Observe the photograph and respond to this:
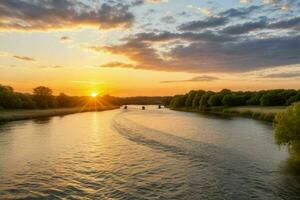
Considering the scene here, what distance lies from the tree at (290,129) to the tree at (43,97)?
12676 centimetres

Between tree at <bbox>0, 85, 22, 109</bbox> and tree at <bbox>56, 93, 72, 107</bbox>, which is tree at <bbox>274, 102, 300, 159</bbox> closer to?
tree at <bbox>0, 85, 22, 109</bbox>

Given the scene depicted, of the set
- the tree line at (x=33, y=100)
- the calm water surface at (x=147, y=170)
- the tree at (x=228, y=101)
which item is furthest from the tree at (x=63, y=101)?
the calm water surface at (x=147, y=170)

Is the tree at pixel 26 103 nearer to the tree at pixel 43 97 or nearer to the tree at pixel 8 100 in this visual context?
the tree at pixel 8 100

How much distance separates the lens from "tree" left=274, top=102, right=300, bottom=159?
2919cm

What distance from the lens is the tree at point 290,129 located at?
29188 millimetres

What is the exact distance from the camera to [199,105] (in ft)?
511

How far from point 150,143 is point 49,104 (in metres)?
119

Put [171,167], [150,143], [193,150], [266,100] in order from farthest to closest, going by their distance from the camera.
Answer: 1. [266,100]
2. [150,143]
3. [193,150]
4. [171,167]

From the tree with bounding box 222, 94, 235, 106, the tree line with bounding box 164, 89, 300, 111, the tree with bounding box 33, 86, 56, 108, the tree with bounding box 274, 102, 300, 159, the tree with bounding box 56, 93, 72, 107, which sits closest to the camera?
the tree with bounding box 274, 102, 300, 159

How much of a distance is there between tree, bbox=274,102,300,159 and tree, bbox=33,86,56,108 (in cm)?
12676

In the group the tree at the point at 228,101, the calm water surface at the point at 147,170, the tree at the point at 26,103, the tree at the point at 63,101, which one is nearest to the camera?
the calm water surface at the point at 147,170

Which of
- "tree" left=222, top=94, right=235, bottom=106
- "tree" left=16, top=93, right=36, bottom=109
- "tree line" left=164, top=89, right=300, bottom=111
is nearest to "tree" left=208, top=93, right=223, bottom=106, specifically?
"tree line" left=164, top=89, right=300, bottom=111

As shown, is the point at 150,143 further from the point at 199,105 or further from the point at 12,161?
the point at 199,105

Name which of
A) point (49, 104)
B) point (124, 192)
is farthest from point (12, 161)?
point (49, 104)
